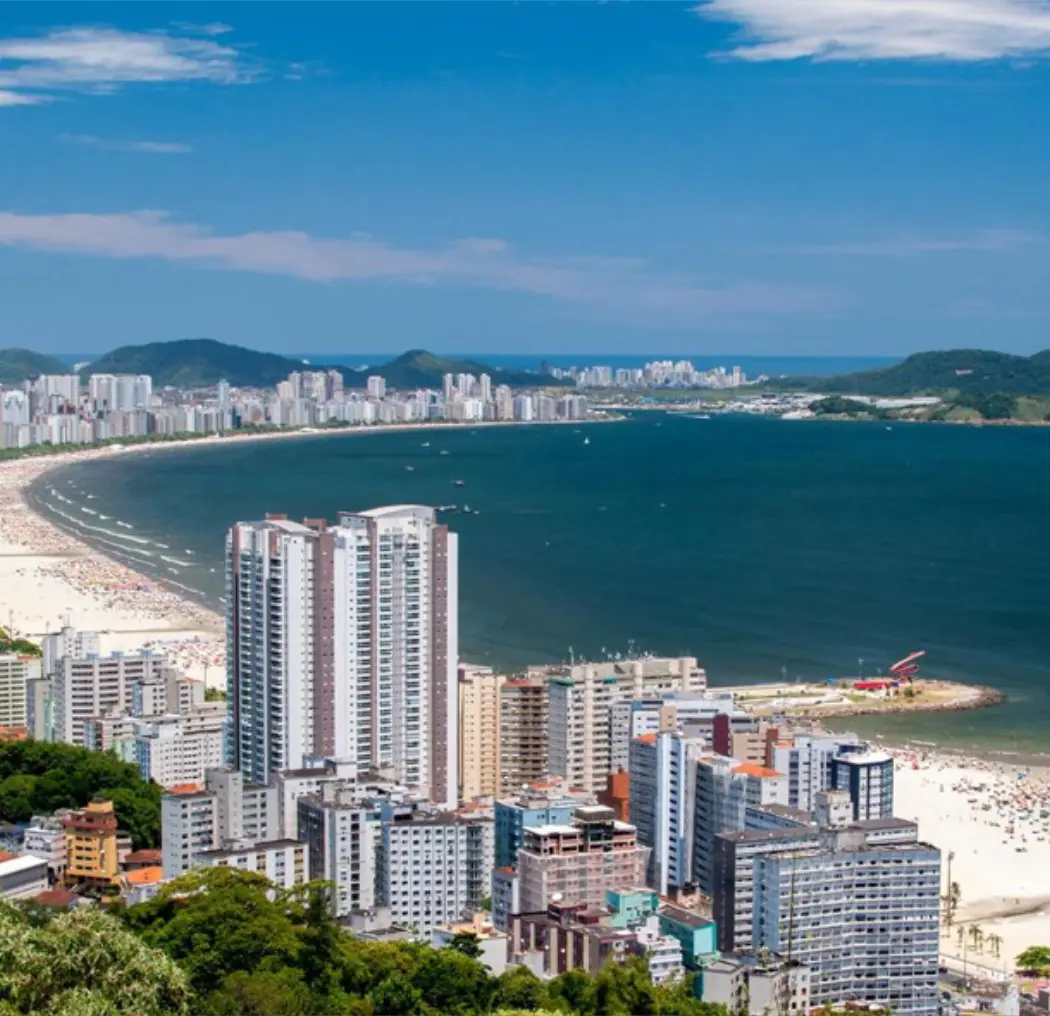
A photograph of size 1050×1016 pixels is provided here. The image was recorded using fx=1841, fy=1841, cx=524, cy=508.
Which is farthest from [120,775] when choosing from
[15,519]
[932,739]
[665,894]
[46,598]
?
[15,519]

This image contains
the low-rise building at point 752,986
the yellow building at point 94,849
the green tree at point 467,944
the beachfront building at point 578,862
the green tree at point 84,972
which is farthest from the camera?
the yellow building at point 94,849

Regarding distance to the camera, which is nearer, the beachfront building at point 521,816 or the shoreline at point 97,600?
the beachfront building at point 521,816

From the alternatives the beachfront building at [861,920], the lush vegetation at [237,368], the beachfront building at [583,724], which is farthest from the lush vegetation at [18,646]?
the lush vegetation at [237,368]

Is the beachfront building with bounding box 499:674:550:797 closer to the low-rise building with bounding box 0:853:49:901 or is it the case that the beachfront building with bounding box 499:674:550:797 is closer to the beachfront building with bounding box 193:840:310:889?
the beachfront building with bounding box 193:840:310:889

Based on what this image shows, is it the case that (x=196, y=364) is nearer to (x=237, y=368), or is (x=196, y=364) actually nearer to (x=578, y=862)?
(x=237, y=368)

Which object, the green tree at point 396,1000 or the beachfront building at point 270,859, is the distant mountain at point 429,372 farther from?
the green tree at point 396,1000
